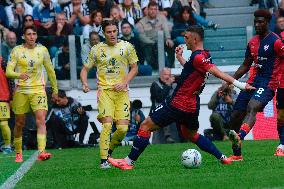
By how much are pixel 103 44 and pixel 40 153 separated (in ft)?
9.22

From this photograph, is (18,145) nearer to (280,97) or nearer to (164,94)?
A: (280,97)

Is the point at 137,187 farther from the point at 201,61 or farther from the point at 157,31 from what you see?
the point at 157,31

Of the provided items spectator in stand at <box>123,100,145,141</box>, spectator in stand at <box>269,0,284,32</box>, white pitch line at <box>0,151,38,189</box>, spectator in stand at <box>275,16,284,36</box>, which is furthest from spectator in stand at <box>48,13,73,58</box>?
white pitch line at <box>0,151,38,189</box>

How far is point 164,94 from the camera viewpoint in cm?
2464

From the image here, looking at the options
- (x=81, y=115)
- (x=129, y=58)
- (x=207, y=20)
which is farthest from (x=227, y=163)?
(x=207, y=20)

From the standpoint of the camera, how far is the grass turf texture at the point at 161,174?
12344 mm

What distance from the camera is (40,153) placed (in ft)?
59.6

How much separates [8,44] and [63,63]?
4.52 ft

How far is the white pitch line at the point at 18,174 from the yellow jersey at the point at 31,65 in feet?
4.18

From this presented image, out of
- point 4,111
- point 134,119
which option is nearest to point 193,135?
point 4,111

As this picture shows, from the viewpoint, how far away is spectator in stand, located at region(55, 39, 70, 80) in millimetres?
25844

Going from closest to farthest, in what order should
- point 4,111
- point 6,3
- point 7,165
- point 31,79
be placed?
point 7,165 → point 31,79 → point 4,111 → point 6,3

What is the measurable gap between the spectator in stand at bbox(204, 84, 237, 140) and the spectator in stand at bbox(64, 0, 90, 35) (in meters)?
4.31

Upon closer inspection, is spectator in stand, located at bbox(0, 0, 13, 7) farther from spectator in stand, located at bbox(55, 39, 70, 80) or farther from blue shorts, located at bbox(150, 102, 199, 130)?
blue shorts, located at bbox(150, 102, 199, 130)
